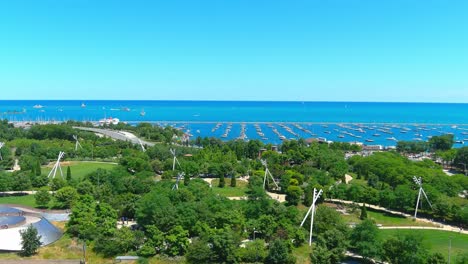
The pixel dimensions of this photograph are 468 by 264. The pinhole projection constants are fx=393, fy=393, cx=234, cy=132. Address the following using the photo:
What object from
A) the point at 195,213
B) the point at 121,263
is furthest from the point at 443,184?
the point at 121,263

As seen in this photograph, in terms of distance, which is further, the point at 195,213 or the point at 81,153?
the point at 81,153

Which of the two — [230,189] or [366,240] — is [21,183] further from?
[366,240]

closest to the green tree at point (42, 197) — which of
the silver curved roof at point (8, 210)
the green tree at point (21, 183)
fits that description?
the silver curved roof at point (8, 210)

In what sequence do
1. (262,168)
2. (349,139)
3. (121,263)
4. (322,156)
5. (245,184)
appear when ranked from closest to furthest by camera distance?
(121,263) < (245,184) < (262,168) < (322,156) < (349,139)

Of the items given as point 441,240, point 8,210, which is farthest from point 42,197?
point 441,240

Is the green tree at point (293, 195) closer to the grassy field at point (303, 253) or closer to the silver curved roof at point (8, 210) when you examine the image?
the grassy field at point (303, 253)

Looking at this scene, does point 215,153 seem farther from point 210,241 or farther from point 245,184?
point 210,241
